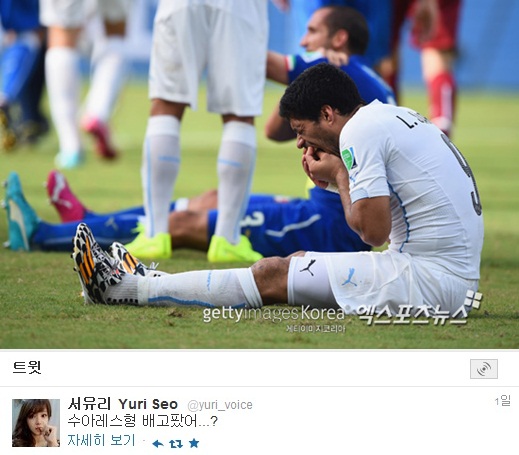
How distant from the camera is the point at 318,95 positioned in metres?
3.67

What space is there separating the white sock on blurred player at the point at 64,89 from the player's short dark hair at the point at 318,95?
5499mm

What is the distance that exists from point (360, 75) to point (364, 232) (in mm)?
1629

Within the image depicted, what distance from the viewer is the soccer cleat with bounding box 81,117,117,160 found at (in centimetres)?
901

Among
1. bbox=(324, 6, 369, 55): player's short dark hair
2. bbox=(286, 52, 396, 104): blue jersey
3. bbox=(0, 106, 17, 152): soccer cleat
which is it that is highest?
bbox=(0, 106, 17, 152): soccer cleat

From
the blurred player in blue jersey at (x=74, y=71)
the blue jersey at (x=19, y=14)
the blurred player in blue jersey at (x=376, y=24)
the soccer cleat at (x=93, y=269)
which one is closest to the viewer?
the soccer cleat at (x=93, y=269)

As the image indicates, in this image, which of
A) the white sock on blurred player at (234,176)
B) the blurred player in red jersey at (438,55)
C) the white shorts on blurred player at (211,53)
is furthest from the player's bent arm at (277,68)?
the blurred player in red jersey at (438,55)

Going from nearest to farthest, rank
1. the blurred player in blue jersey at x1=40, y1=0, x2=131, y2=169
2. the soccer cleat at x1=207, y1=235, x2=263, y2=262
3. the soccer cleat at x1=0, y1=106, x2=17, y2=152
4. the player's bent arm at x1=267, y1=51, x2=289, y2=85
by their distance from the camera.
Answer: the soccer cleat at x1=207, y1=235, x2=263, y2=262 < the player's bent arm at x1=267, y1=51, x2=289, y2=85 < the blurred player in blue jersey at x1=40, y1=0, x2=131, y2=169 < the soccer cleat at x1=0, y1=106, x2=17, y2=152

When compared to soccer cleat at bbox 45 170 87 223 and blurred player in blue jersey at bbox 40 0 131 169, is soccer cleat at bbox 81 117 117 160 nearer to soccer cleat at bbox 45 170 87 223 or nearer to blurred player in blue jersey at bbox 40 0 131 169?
blurred player in blue jersey at bbox 40 0 131 169

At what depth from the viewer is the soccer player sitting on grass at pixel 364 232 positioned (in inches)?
140

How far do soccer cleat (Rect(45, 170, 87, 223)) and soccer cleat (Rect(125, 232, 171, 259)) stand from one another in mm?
532

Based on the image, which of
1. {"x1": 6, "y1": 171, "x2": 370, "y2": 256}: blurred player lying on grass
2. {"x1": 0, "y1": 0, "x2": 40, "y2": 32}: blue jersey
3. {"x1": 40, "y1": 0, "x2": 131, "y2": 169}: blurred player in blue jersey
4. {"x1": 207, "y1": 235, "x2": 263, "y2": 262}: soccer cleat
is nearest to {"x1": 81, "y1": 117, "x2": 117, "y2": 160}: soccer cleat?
{"x1": 40, "y1": 0, "x2": 131, "y2": 169}: blurred player in blue jersey

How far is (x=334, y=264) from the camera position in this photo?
361 centimetres

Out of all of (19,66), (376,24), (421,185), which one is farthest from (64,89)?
(421,185)
